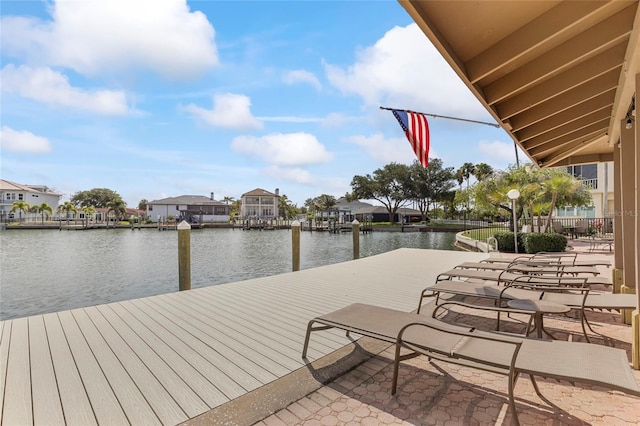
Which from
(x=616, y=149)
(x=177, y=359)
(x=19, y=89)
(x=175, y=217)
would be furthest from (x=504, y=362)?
(x=175, y=217)

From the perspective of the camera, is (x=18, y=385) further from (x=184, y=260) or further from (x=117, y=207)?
(x=117, y=207)

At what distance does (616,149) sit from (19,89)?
1327 cm

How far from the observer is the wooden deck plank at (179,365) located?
7.32ft

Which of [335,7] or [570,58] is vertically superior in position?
[335,7]

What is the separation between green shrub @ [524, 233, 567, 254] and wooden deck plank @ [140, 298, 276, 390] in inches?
484

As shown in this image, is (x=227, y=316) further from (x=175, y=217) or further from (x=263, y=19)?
(x=175, y=217)

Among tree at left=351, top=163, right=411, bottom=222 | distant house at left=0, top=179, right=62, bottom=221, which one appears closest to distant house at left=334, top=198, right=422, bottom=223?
tree at left=351, top=163, right=411, bottom=222

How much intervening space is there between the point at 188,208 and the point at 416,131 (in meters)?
64.9

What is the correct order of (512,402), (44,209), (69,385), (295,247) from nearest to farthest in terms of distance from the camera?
(512,402)
(69,385)
(295,247)
(44,209)

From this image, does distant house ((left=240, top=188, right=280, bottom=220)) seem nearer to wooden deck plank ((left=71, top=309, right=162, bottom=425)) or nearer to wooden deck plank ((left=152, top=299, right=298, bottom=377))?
wooden deck plank ((left=152, top=299, right=298, bottom=377))

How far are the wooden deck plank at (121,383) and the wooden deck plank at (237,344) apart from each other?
861 millimetres

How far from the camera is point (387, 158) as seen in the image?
51781 mm

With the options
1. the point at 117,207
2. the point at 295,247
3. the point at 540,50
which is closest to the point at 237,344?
the point at 540,50

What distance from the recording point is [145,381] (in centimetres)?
244
